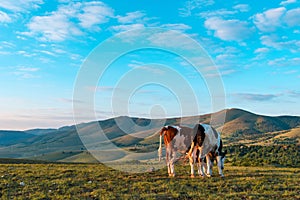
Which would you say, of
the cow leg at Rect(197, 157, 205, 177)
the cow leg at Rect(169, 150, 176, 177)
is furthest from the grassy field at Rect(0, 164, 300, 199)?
the cow leg at Rect(197, 157, 205, 177)

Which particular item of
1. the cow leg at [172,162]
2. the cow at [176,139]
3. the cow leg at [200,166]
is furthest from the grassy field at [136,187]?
the cow at [176,139]

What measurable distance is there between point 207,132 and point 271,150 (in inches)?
1116

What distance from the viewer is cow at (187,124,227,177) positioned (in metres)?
17.5

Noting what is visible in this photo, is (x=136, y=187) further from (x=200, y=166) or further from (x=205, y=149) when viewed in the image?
(x=205, y=149)

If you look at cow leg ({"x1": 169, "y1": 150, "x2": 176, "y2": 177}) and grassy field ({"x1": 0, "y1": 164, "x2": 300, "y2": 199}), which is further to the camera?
cow leg ({"x1": 169, "y1": 150, "x2": 176, "y2": 177})

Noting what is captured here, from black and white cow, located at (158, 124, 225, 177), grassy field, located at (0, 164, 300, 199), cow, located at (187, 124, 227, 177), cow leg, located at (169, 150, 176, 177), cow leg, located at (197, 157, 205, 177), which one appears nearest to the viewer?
grassy field, located at (0, 164, 300, 199)

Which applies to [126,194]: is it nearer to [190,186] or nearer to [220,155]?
[190,186]

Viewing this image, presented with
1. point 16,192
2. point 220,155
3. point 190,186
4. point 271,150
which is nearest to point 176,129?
point 220,155

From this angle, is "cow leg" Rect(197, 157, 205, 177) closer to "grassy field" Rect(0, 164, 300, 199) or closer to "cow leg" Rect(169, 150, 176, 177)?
"cow leg" Rect(169, 150, 176, 177)

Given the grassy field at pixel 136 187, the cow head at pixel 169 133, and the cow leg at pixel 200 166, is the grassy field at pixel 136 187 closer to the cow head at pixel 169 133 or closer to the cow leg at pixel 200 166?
the cow leg at pixel 200 166

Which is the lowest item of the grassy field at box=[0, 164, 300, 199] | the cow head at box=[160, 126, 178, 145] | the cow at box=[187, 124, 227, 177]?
the grassy field at box=[0, 164, 300, 199]

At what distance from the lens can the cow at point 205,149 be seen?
1753 centimetres

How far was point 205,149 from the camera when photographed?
17922 millimetres

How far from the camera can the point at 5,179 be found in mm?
14898
